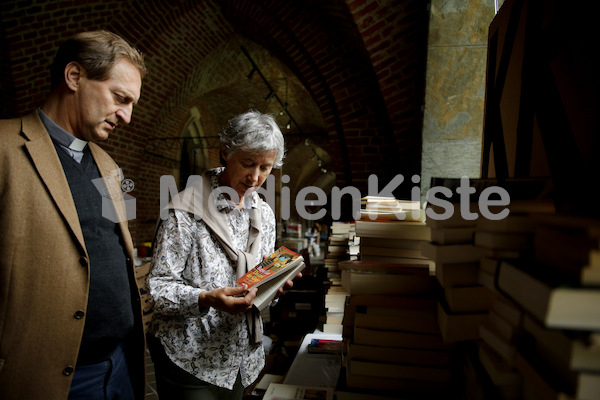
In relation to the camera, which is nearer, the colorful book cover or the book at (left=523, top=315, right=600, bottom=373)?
the book at (left=523, top=315, right=600, bottom=373)

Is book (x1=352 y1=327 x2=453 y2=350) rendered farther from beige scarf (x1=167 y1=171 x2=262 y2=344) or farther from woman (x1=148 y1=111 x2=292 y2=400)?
beige scarf (x1=167 y1=171 x2=262 y2=344)

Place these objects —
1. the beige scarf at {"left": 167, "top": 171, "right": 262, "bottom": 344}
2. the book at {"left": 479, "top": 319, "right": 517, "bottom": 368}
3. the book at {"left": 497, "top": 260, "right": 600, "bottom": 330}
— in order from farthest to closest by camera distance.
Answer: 1. the beige scarf at {"left": 167, "top": 171, "right": 262, "bottom": 344}
2. the book at {"left": 479, "top": 319, "right": 517, "bottom": 368}
3. the book at {"left": 497, "top": 260, "right": 600, "bottom": 330}

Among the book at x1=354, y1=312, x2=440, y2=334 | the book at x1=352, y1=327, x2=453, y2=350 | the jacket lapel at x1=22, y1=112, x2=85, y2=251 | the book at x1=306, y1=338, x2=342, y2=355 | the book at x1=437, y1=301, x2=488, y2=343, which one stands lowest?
the book at x1=306, y1=338, x2=342, y2=355

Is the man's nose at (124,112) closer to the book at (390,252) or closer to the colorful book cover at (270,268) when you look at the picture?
the colorful book cover at (270,268)

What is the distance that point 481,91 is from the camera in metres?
2.24

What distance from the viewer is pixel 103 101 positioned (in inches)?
47.3

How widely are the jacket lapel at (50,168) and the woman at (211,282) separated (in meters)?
0.31

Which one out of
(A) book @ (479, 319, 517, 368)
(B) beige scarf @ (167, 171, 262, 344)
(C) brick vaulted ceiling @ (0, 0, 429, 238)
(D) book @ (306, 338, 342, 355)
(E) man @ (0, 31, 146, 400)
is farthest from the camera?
(C) brick vaulted ceiling @ (0, 0, 429, 238)

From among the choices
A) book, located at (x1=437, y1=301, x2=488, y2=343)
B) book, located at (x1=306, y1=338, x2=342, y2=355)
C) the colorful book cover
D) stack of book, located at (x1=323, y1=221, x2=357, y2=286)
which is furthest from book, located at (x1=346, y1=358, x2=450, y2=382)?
stack of book, located at (x1=323, y1=221, x2=357, y2=286)

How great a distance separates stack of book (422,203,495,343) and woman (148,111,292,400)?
721 millimetres

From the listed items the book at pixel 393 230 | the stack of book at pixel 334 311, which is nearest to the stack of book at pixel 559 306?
the book at pixel 393 230

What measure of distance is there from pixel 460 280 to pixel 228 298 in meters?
0.80

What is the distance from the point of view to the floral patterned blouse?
124 centimetres

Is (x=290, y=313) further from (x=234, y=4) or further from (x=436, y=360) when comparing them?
(x=234, y=4)
